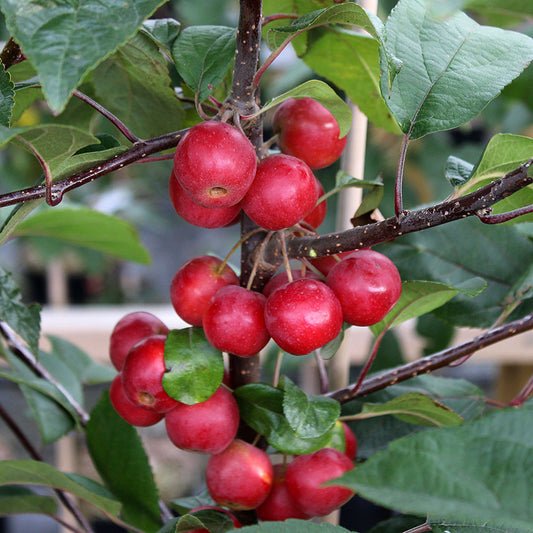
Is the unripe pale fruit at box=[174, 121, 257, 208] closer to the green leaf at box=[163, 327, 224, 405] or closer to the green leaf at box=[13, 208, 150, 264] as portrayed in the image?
the green leaf at box=[163, 327, 224, 405]

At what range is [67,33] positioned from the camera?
0.19 meters

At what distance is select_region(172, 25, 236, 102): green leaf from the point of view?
0.31m

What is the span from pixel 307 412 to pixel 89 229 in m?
0.32

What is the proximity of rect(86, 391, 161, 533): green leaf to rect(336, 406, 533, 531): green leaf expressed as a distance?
27cm

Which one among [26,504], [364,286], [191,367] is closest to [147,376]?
[191,367]

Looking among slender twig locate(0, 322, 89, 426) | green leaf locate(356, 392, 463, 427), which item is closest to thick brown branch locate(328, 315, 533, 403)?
green leaf locate(356, 392, 463, 427)

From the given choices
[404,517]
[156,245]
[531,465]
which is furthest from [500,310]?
[156,245]

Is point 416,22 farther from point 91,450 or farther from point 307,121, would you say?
point 91,450

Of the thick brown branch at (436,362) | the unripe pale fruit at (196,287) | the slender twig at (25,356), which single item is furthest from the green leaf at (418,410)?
→ the slender twig at (25,356)

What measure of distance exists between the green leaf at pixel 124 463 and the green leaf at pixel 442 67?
288 millimetres

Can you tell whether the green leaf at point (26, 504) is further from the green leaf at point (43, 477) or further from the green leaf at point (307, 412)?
the green leaf at point (307, 412)

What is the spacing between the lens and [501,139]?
0.28 m

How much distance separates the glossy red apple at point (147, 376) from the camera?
31 centimetres

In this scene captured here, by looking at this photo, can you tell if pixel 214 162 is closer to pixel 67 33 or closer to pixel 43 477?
pixel 67 33
